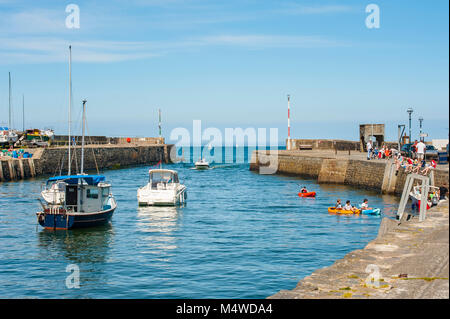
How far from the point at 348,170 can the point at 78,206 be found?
1346 inches

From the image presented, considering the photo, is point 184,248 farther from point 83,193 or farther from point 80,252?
point 83,193

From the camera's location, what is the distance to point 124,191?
5456cm

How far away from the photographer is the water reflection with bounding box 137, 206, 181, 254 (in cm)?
2708

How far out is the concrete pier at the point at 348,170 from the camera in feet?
151

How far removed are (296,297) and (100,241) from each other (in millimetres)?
19061

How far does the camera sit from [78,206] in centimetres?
3139

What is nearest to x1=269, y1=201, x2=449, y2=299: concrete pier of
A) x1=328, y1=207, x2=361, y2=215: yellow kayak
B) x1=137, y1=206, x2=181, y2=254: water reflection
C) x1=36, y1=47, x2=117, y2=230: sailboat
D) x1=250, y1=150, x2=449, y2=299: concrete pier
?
x1=250, y1=150, x2=449, y2=299: concrete pier

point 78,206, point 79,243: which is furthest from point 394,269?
point 78,206

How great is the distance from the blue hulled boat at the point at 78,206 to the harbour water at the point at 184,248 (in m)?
0.61

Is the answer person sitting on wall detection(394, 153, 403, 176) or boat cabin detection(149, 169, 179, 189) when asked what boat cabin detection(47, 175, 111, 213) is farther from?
person sitting on wall detection(394, 153, 403, 176)

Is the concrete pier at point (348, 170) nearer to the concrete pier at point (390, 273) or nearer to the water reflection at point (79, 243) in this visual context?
the concrete pier at point (390, 273)

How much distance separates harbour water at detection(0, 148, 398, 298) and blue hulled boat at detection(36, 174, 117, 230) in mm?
610

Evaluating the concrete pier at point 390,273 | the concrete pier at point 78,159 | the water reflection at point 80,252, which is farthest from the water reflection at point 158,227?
the concrete pier at point 390,273

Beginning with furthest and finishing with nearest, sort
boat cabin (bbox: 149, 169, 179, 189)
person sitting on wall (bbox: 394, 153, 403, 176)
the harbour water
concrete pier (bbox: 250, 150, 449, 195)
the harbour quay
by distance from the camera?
the harbour quay < concrete pier (bbox: 250, 150, 449, 195) < person sitting on wall (bbox: 394, 153, 403, 176) < boat cabin (bbox: 149, 169, 179, 189) < the harbour water
